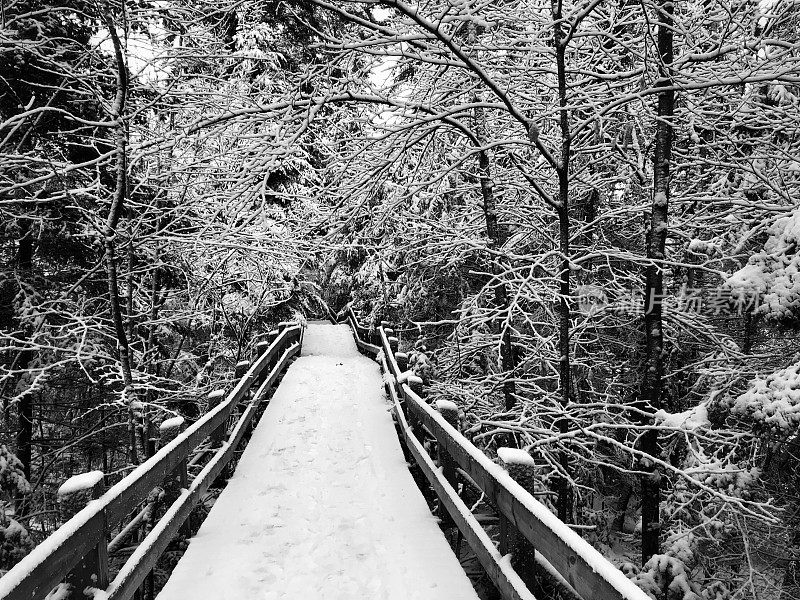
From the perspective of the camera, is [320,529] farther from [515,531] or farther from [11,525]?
[11,525]

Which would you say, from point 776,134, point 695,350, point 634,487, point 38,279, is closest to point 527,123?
point 776,134

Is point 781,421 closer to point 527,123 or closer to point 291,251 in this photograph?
point 527,123

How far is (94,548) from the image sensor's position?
3420 mm

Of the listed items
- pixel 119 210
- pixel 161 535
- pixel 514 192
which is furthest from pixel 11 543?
pixel 514 192

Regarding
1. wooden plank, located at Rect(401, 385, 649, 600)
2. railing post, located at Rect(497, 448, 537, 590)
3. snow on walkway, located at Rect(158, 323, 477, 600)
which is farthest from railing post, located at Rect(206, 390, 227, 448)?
railing post, located at Rect(497, 448, 537, 590)

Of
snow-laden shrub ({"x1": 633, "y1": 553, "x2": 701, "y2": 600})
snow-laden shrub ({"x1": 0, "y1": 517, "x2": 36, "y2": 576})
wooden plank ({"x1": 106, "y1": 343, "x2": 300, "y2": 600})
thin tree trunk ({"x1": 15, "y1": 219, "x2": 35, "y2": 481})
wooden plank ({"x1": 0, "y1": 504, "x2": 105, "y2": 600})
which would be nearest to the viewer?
wooden plank ({"x1": 0, "y1": 504, "x2": 105, "y2": 600})

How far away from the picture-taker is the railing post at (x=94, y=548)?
3266 mm

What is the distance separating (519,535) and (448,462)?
209 cm

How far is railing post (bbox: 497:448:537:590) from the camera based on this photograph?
356cm

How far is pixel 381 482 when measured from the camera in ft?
22.7

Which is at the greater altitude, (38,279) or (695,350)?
(38,279)

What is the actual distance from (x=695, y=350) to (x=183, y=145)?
9.95 meters

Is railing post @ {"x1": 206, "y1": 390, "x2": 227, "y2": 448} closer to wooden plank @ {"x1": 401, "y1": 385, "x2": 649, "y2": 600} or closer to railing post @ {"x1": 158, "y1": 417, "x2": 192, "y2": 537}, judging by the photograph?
railing post @ {"x1": 158, "y1": 417, "x2": 192, "y2": 537}

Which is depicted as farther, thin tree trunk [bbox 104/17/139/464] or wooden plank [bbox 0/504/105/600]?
thin tree trunk [bbox 104/17/139/464]
